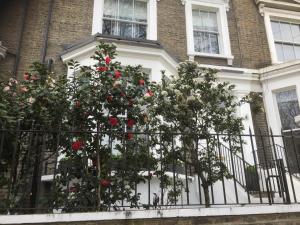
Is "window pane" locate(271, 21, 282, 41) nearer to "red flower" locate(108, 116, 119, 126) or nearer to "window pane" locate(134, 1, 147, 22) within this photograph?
"window pane" locate(134, 1, 147, 22)

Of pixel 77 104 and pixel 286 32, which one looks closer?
pixel 77 104

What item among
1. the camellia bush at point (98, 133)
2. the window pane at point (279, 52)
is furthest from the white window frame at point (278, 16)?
the camellia bush at point (98, 133)

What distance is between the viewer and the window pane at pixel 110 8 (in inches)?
408

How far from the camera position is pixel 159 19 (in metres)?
10.6

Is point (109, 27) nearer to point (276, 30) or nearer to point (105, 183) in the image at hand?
point (276, 30)

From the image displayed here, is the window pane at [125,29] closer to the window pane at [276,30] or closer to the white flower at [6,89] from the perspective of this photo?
the window pane at [276,30]

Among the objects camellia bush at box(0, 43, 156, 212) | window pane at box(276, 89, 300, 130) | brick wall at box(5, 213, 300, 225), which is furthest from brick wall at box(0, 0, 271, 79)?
brick wall at box(5, 213, 300, 225)

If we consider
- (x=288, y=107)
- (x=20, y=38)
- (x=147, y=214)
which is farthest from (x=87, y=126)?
(x=288, y=107)

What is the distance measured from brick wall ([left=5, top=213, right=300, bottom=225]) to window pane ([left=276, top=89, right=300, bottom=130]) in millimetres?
6018

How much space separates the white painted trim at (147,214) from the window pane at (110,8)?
8061mm

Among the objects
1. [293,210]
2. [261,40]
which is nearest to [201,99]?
[293,210]

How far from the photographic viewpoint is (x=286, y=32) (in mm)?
11836

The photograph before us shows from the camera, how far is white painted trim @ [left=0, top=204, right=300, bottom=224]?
3.45 m

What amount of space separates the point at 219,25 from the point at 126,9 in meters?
3.53
